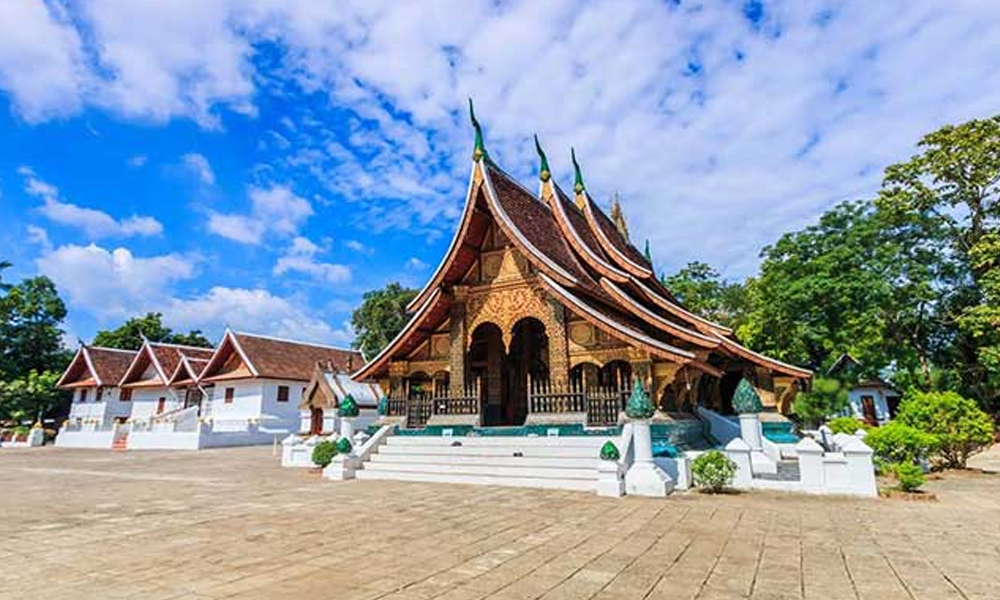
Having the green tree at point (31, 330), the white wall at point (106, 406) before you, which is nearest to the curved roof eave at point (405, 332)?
the white wall at point (106, 406)

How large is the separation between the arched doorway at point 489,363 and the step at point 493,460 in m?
3.20

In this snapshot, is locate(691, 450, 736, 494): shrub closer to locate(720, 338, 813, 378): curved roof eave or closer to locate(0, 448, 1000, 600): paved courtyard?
locate(0, 448, 1000, 600): paved courtyard

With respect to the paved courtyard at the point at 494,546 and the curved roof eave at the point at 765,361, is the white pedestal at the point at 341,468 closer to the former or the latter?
the paved courtyard at the point at 494,546

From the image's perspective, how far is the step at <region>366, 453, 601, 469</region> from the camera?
869 centimetres

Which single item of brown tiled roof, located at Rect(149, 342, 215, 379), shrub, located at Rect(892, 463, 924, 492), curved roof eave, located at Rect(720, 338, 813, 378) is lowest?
shrub, located at Rect(892, 463, 924, 492)

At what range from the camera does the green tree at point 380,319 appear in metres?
34.4

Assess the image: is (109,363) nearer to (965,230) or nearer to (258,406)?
(258,406)

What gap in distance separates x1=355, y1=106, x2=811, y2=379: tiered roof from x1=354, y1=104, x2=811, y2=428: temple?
33mm

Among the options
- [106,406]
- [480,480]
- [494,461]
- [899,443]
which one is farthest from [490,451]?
[106,406]

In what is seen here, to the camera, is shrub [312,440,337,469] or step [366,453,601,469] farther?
shrub [312,440,337,469]

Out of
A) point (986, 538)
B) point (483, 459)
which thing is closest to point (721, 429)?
point (483, 459)

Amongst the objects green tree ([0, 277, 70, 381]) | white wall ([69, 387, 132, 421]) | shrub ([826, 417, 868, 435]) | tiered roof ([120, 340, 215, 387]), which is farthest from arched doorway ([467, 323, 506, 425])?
green tree ([0, 277, 70, 381])

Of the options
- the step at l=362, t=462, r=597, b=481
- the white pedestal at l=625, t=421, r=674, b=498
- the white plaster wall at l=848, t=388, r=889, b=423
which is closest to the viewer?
the white pedestal at l=625, t=421, r=674, b=498

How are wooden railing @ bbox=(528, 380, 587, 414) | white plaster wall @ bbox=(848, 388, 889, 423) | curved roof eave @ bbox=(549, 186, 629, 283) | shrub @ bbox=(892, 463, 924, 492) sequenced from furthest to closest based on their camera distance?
white plaster wall @ bbox=(848, 388, 889, 423) → curved roof eave @ bbox=(549, 186, 629, 283) → wooden railing @ bbox=(528, 380, 587, 414) → shrub @ bbox=(892, 463, 924, 492)
